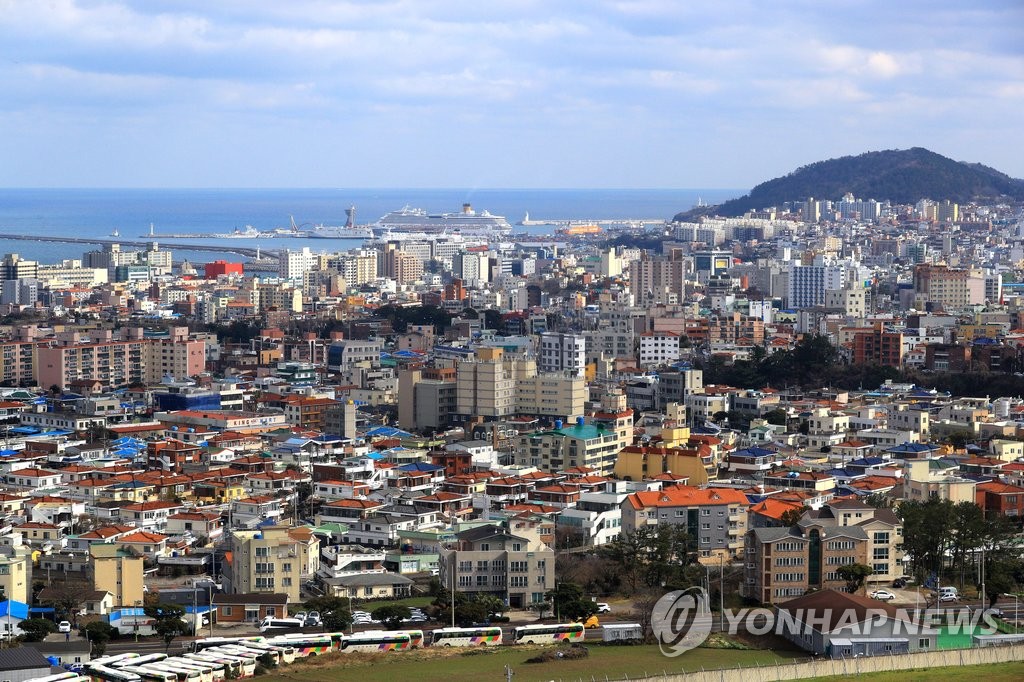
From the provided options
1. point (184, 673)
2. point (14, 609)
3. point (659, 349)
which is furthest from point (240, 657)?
point (659, 349)

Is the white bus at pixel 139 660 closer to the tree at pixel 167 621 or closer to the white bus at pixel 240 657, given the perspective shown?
the white bus at pixel 240 657

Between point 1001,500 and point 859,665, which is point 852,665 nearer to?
point 859,665

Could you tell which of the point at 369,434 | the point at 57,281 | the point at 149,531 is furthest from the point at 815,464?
the point at 57,281

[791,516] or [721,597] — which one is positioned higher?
[791,516]

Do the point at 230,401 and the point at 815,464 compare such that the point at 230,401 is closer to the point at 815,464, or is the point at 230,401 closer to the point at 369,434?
the point at 369,434

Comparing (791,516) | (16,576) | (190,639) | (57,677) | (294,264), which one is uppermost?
(294,264)

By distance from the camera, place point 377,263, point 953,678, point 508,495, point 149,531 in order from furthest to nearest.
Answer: point 377,263
point 508,495
point 149,531
point 953,678

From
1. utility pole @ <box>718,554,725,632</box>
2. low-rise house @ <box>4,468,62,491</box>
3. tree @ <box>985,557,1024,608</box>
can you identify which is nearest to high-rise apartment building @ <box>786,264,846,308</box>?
low-rise house @ <box>4,468,62,491</box>
